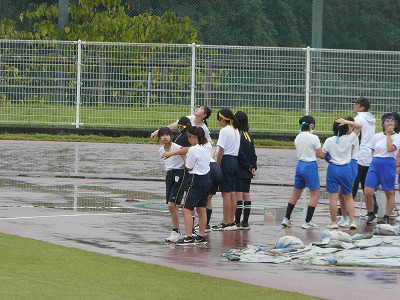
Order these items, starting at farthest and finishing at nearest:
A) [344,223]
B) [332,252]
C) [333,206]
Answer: [344,223] → [333,206] → [332,252]

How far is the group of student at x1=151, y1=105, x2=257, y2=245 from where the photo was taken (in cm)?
1459

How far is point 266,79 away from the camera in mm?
32062

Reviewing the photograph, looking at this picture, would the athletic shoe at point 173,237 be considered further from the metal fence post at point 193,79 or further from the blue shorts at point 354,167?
the metal fence post at point 193,79

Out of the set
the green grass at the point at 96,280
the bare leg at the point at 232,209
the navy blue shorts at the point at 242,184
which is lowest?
the green grass at the point at 96,280

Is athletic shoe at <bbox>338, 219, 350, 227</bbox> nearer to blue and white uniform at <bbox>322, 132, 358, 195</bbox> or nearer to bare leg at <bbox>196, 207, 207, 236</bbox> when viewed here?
blue and white uniform at <bbox>322, 132, 358, 195</bbox>

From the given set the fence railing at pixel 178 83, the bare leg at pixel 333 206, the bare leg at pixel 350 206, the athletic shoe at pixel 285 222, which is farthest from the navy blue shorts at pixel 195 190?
the fence railing at pixel 178 83

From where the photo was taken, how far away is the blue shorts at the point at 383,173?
16672 mm

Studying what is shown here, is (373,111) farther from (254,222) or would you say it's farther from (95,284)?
(95,284)

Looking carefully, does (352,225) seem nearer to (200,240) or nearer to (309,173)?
(309,173)

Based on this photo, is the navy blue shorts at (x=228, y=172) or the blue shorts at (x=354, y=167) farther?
the blue shorts at (x=354, y=167)

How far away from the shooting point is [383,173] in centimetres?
1670

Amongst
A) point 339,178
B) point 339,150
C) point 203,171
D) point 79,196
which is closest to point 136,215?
point 79,196

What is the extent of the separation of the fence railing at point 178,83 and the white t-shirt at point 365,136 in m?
13.7

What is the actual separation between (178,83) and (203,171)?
17563 millimetres
